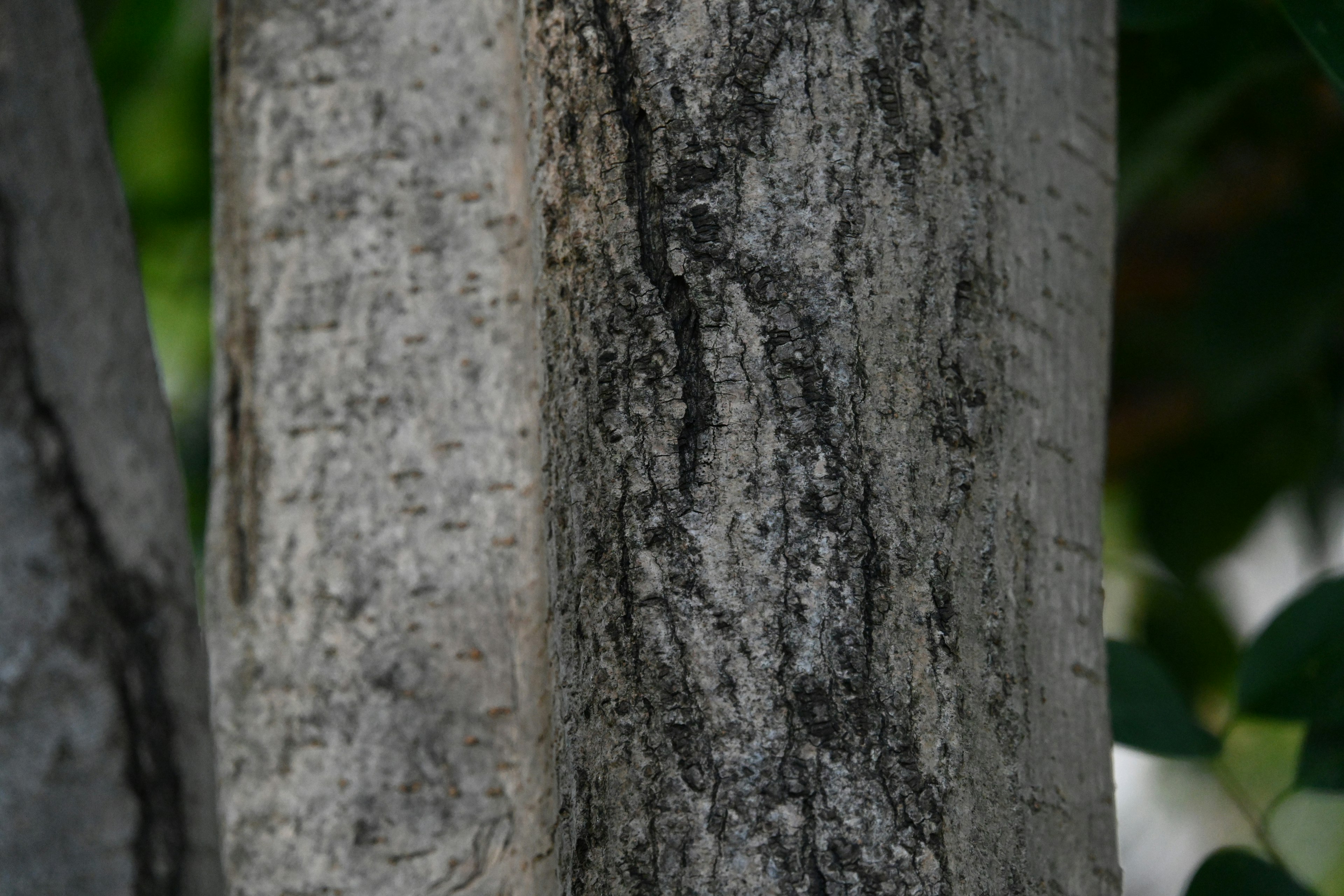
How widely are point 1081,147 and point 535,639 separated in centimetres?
42

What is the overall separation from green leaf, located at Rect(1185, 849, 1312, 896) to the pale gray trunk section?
0.47 meters

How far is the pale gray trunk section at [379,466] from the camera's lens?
58 centimetres

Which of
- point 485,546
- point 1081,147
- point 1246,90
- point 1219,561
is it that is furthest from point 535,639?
point 1219,561

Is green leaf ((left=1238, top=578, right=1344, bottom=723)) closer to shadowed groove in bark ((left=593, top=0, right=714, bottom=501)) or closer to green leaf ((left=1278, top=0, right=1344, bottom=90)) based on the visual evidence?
green leaf ((left=1278, top=0, right=1344, bottom=90))

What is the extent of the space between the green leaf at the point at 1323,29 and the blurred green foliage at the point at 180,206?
45.3 inches

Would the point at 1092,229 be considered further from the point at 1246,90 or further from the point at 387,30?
the point at 1246,90

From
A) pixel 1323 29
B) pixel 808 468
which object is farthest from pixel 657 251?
pixel 1323 29

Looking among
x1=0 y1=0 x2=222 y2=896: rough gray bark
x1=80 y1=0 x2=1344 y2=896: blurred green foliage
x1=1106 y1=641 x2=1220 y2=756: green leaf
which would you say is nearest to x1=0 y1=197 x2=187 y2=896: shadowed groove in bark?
x1=0 y1=0 x2=222 y2=896: rough gray bark

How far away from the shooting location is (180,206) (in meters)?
1.63

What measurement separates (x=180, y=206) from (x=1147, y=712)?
5.07 feet

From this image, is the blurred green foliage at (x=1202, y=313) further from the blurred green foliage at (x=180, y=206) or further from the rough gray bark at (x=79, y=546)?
the rough gray bark at (x=79, y=546)

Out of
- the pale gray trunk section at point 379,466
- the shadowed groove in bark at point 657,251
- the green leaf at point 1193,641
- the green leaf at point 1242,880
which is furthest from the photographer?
the green leaf at point 1193,641

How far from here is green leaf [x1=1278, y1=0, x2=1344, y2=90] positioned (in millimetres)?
605

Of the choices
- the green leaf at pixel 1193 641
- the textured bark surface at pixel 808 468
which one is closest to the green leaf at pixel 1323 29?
the textured bark surface at pixel 808 468
